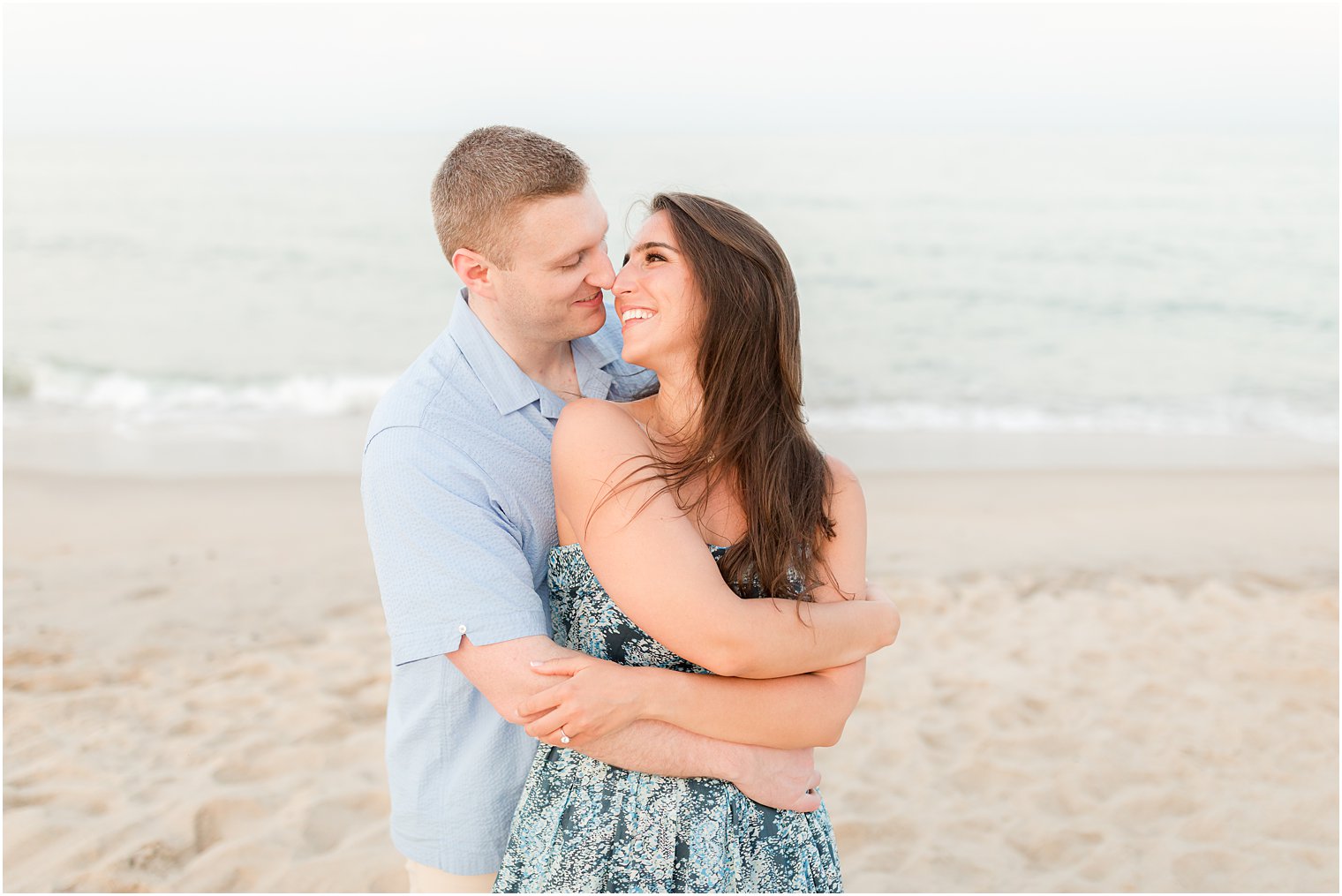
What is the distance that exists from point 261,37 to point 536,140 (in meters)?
25.9

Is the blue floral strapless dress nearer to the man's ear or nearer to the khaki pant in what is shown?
the khaki pant

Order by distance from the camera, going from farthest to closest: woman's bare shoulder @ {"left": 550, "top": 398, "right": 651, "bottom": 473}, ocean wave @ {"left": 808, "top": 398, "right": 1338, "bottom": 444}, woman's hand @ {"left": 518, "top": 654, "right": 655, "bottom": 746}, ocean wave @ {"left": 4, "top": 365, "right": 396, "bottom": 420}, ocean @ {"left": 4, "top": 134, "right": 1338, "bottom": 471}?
ocean wave @ {"left": 4, "top": 365, "right": 396, "bottom": 420}, ocean @ {"left": 4, "top": 134, "right": 1338, "bottom": 471}, ocean wave @ {"left": 808, "top": 398, "right": 1338, "bottom": 444}, woman's bare shoulder @ {"left": 550, "top": 398, "right": 651, "bottom": 473}, woman's hand @ {"left": 518, "top": 654, "right": 655, "bottom": 746}

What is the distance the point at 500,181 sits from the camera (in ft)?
8.23

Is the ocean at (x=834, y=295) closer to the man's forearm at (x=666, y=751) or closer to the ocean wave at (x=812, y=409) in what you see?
the ocean wave at (x=812, y=409)

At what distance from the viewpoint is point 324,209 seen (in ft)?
82.8

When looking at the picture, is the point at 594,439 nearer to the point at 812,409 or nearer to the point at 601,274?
the point at 601,274

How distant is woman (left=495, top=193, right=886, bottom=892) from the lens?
2055 millimetres

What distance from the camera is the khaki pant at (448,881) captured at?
7.88 feet

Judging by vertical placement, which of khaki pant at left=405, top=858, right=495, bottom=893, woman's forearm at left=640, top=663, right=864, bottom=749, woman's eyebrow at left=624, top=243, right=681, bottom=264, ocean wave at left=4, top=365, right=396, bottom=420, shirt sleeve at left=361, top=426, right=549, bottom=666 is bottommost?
ocean wave at left=4, top=365, right=396, bottom=420

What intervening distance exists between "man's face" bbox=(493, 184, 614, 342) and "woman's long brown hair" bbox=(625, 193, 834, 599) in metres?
0.28

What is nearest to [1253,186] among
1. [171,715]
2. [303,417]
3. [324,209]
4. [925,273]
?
[925,273]

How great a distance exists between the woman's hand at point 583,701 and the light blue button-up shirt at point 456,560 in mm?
123

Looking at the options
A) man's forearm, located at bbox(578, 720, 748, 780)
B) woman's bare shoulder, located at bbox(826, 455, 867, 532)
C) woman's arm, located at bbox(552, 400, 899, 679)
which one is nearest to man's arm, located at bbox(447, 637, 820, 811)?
man's forearm, located at bbox(578, 720, 748, 780)

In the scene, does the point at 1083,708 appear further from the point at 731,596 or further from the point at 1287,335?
the point at 1287,335
